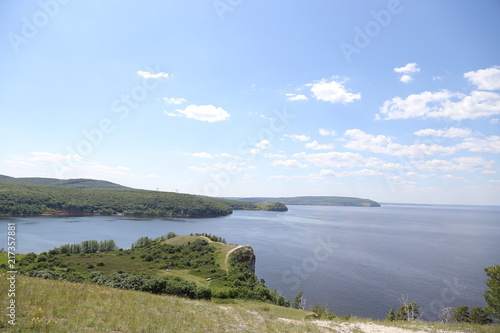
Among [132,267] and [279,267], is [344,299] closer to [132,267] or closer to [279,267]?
[279,267]

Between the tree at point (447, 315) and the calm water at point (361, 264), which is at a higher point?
the tree at point (447, 315)

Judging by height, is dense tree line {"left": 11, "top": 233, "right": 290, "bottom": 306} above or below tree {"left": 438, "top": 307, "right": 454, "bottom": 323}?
above

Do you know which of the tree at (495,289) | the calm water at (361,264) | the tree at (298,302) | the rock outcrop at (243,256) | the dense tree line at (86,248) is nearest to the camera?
the tree at (495,289)

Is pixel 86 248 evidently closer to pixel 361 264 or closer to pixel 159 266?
pixel 159 266

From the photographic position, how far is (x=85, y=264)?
80.4m

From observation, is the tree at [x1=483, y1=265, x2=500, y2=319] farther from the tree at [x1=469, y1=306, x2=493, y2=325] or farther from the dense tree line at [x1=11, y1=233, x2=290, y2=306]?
the dense tree line at [x1=11, y1=233, x2=290, y2=306]

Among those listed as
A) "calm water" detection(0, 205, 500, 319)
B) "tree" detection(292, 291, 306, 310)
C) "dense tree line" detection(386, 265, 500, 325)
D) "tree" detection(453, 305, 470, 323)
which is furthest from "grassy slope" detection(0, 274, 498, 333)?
"calm water" detection(0, 205, 500, 319)

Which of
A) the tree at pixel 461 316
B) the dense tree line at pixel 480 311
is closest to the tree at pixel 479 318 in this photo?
the dense tree line at pixel 480 311

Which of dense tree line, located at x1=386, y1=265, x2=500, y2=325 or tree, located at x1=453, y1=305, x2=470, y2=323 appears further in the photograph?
tree, located at x1=453, y1=305, x2=470, y2=323

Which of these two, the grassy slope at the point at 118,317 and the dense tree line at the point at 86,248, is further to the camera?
the dense tree line at the point at 86,248

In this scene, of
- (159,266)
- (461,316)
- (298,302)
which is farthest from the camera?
(159,266)

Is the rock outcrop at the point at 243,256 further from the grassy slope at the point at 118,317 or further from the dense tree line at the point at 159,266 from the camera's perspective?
the grassy slope at the point at 118,317

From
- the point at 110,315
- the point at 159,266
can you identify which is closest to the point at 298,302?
the point at 159,266

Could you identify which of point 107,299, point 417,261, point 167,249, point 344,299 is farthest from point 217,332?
point 417,261
